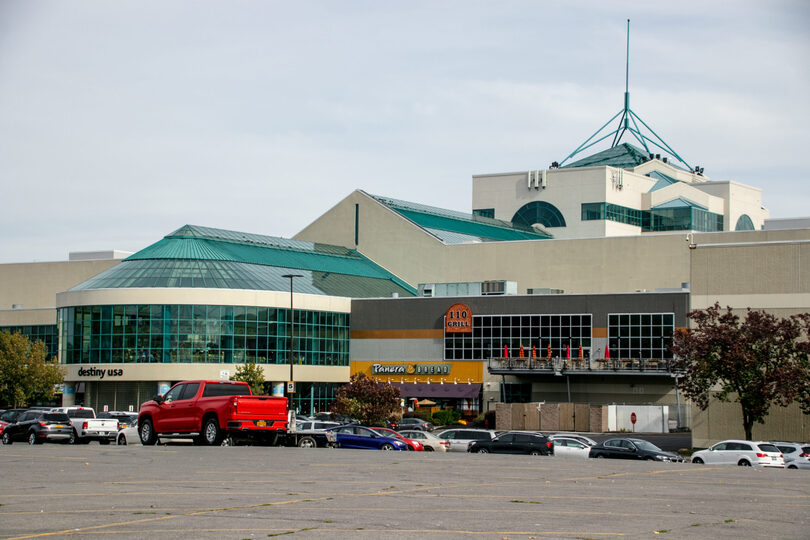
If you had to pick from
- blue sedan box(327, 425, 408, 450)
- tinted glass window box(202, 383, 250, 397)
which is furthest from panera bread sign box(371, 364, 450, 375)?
tinted glass window box(202, 383, 250, 397)

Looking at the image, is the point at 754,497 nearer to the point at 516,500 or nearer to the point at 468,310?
the point at 516,500

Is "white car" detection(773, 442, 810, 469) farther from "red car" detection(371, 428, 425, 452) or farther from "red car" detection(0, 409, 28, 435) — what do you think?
"red car" detection(0, 409, 28, 435)

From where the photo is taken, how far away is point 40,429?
4316 centimetres

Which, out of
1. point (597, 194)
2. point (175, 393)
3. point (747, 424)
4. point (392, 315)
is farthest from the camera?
point (597, 194)

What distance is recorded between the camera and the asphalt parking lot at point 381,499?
15.6 meters

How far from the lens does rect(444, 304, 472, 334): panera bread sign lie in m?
83.6

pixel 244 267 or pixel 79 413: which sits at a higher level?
pixel 244 267

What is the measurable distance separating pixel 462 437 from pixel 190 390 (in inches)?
620

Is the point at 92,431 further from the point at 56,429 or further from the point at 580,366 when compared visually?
the point at 580,366

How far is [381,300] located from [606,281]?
1924 cm

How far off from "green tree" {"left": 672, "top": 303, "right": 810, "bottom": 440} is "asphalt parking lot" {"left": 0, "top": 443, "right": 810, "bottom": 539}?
71.3 feet

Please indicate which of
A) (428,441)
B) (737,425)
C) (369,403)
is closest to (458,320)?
(369,403)

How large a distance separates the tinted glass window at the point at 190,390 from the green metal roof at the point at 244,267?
46.1 m

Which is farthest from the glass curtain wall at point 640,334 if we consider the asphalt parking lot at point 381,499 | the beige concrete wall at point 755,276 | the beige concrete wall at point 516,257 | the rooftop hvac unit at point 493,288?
the asphalt parking lot at point 381,499
